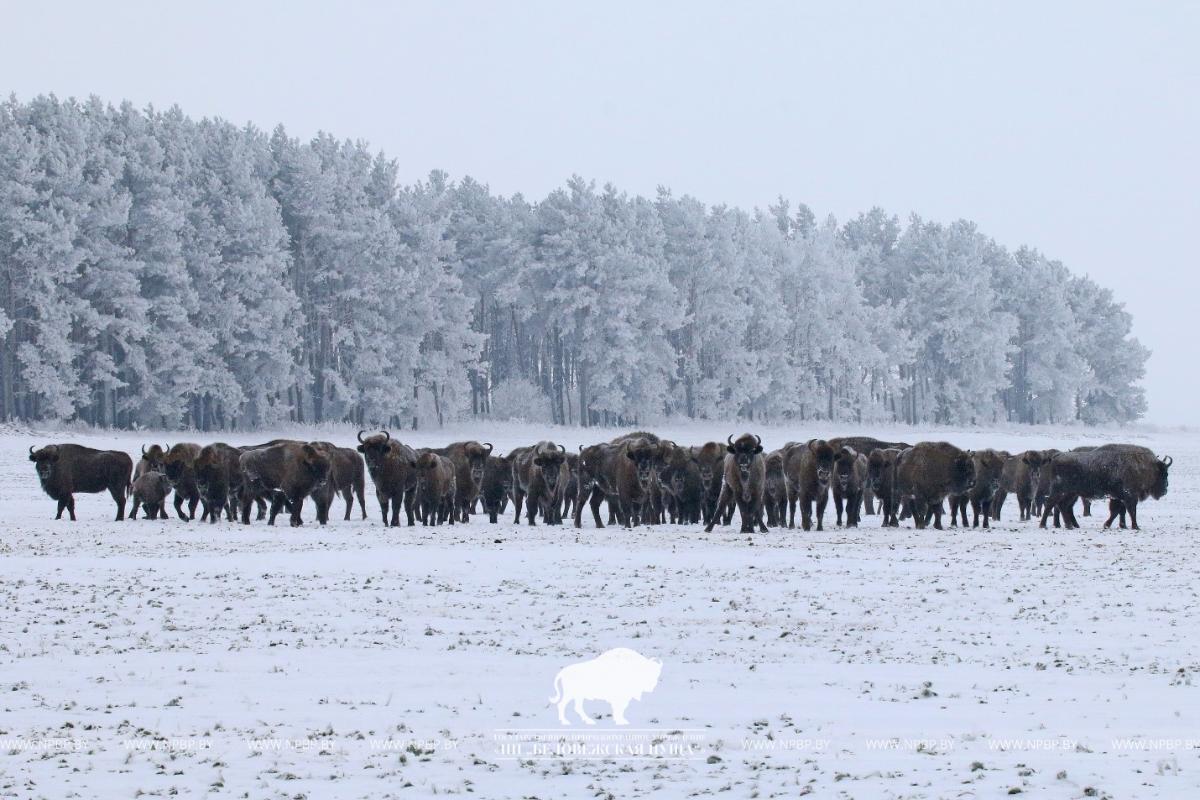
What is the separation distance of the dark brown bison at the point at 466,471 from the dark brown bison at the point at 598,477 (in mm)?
2208

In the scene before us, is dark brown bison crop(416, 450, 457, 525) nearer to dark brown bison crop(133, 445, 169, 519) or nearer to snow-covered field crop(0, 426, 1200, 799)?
dark brown bison crop(133, 445, 169, 519)

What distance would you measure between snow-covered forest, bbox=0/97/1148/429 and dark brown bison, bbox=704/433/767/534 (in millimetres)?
40053

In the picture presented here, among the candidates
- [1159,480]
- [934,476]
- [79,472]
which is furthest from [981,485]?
[79,472]

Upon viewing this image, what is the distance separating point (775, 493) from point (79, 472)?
14460mm

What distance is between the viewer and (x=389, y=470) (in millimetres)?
29391

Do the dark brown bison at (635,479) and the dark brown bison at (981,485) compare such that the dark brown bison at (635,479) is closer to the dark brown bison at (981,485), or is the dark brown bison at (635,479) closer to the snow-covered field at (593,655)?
the snow-covered field at (593,655)

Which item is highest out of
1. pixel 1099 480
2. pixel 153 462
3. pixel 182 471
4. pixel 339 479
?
pixel 153 462

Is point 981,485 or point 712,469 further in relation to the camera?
point 981,485

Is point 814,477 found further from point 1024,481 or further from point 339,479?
point 339,479

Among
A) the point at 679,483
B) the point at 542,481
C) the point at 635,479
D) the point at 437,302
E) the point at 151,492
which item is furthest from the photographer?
the point at 437,302

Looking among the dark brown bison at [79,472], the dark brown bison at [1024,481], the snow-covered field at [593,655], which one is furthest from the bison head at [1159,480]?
the dark brown bison at [79,472]

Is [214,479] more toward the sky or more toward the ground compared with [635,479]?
more toward the sky

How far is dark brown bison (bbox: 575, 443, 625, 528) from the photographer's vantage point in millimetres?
29578

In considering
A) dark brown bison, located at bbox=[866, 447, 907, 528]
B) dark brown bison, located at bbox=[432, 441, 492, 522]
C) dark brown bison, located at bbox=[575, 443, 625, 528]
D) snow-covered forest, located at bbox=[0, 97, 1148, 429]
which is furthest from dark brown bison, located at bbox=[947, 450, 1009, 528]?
snow-covered forest, located at bbox=[0, 97, 1148, 429]
